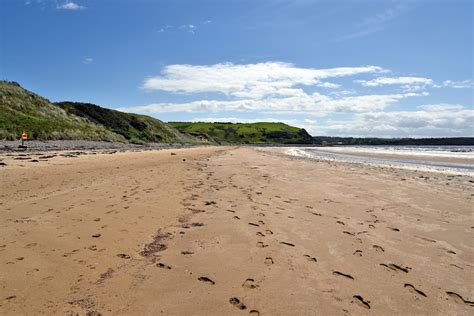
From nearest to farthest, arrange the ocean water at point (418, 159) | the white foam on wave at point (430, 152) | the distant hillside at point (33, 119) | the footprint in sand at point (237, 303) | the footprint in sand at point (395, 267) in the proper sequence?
the footprint in sand at point (237, 303) < the footprint in sand at point (395, 267) < the ocean water at point (418, 159) < the distant hillside at point (33, 119) < the white foam on wave at point (430, 152)

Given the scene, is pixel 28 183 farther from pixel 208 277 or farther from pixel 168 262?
pixel 208 277

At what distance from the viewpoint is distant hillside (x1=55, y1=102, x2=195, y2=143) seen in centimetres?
7638

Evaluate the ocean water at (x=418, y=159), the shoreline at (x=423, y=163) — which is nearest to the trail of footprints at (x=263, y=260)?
the shoreline at (x=423, y=163)

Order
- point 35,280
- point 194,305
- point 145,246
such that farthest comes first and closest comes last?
point 145,246
point 35,280
point 194,305

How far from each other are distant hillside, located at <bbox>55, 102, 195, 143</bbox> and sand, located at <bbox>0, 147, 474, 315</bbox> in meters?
68.3

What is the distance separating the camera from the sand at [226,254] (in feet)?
11.6

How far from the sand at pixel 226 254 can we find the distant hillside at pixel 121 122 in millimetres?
68318

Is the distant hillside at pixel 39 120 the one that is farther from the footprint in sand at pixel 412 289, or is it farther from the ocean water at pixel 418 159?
the footprint in sand at pixel 412 289

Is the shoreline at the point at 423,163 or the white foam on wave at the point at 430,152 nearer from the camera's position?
the shoreline at the point at 423,163

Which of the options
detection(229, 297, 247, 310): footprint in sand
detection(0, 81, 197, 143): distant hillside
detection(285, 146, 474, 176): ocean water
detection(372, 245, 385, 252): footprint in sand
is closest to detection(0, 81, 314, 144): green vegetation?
detection(0, 81, 197, 143): distant hillside

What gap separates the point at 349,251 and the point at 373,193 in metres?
6.45

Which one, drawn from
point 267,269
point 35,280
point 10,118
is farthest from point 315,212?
point 10,118

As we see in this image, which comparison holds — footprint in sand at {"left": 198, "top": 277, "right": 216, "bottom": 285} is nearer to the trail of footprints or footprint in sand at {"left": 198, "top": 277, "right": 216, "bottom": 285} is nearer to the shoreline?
the trail of footprints

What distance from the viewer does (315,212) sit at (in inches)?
313
